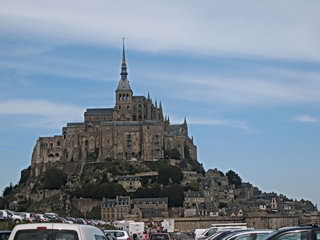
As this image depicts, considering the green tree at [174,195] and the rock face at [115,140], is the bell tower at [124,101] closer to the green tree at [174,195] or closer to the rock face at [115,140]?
the rock face at [115,140]

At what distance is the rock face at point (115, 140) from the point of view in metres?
133

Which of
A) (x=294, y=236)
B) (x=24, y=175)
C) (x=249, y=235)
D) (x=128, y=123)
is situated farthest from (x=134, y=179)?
(x=294, y=236)

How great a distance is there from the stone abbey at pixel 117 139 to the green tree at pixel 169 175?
18.1ft

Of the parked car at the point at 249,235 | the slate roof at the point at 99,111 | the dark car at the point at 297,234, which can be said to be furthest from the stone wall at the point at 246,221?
the dark car at the point at 297,234

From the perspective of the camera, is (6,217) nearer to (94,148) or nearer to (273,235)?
(273,235)

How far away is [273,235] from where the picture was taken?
11555mm

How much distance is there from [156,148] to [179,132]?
13.3 metres

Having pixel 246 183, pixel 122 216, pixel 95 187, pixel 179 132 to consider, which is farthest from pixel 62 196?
pixel 246 183

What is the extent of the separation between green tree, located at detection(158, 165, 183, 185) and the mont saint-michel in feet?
0.62

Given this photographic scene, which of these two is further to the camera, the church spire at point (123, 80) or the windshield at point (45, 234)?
the church spire at point (123, 80)

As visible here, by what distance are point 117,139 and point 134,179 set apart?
1115 centimetres

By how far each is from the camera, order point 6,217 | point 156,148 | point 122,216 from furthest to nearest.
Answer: point 156,148 < point 122,216 < point 6,217

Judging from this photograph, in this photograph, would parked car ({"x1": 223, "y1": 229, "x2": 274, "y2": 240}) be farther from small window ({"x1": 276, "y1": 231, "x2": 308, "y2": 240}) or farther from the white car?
the white car

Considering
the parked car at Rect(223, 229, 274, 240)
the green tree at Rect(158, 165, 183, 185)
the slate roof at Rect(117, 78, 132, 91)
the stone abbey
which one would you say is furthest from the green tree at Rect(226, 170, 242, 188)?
the parked car at Rect(223, 229, 274, 240)
